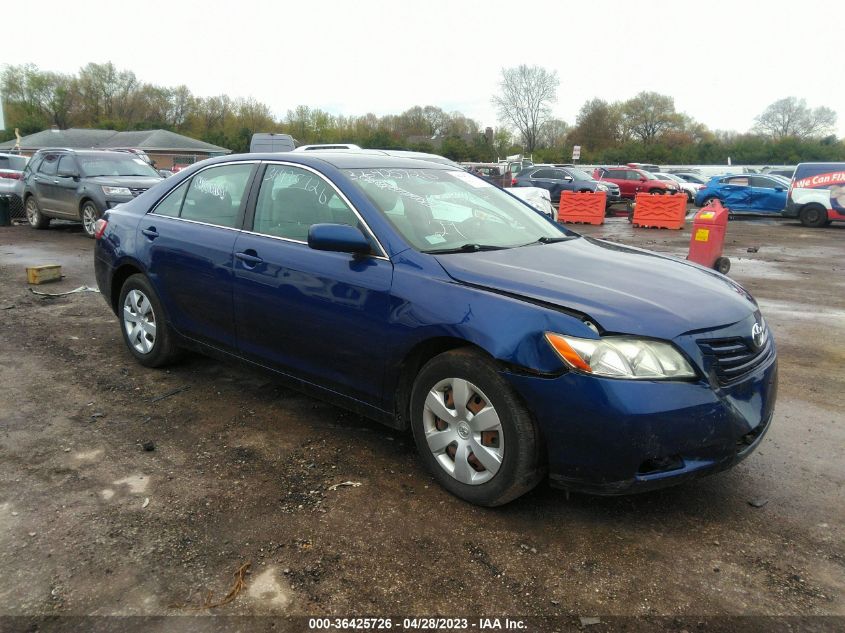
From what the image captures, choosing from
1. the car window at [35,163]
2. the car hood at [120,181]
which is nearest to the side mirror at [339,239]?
the car hood at [120,181]

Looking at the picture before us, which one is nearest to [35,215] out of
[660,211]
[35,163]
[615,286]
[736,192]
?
[35,163]

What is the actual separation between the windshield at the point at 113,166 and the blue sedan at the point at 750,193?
17880 millimetres

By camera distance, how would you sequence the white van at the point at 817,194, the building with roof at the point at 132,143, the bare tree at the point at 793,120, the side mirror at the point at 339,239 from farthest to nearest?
the bare tree at the point at 793,120
the building with roof at the point at 132,143
the white van at the point at 817,194
the side mirror at the point at 339,239

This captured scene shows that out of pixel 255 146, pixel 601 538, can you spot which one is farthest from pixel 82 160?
pixel 601 538

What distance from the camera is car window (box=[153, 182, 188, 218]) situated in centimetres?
476

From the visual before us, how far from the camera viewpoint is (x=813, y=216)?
20.1m

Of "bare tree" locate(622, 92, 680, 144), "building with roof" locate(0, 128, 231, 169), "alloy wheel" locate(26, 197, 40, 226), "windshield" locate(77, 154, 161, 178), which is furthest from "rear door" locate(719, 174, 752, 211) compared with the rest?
"bare tree" locate(622, 92, 680, 144)

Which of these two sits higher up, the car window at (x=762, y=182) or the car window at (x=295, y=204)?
the car window at (x=295, y=204)

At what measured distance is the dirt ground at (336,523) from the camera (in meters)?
2.53

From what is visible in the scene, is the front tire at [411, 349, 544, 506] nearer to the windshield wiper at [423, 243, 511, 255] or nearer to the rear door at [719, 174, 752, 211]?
the windshield wiper at [423, 243, 511, 255]

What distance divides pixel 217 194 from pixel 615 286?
9.22 feet

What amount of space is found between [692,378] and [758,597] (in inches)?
34.5

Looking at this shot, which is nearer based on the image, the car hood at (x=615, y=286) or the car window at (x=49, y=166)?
the car hood at (x=615, y=286)

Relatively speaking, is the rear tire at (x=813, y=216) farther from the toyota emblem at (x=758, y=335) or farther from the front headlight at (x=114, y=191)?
the toyota emblem at (x=758, y=335)
